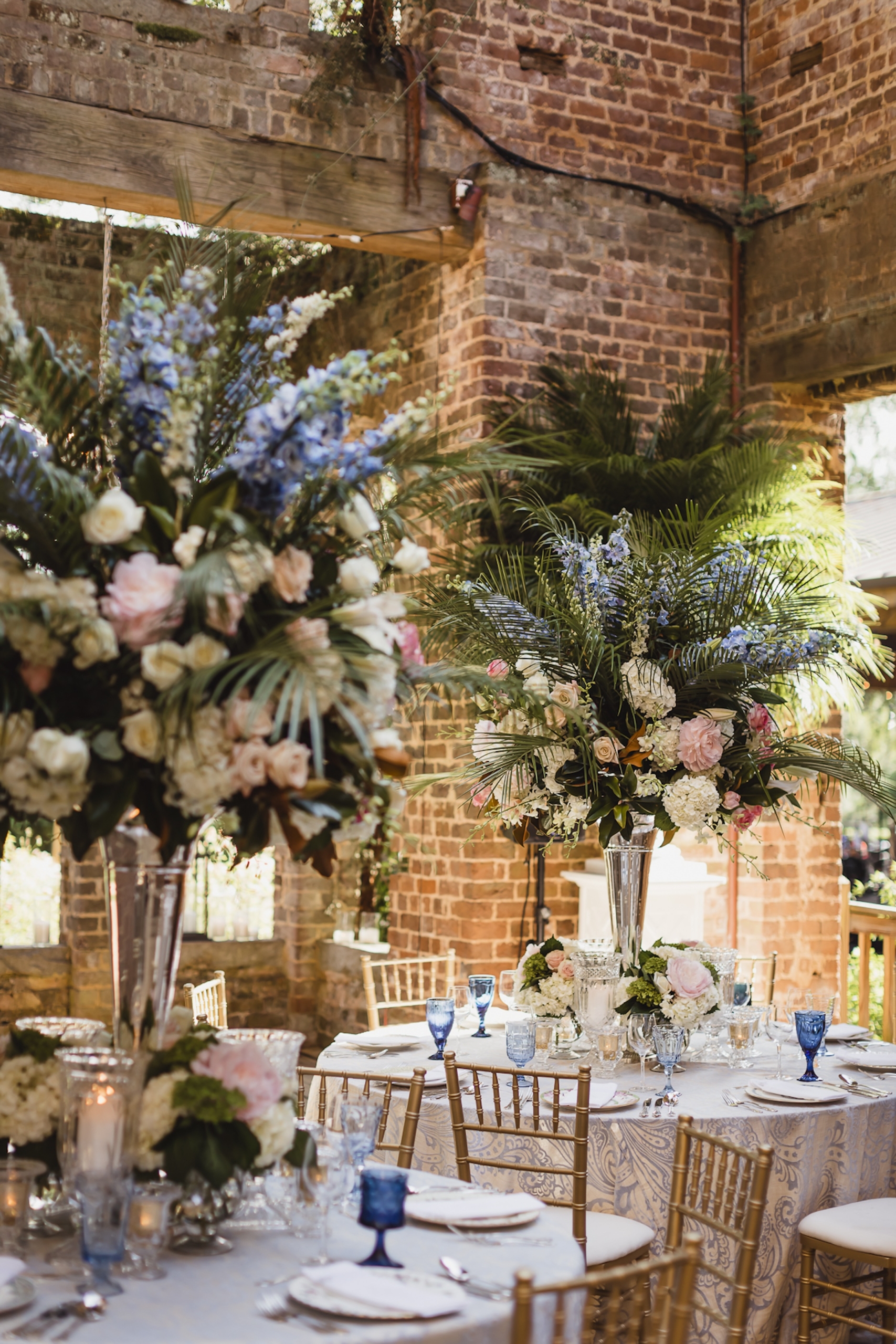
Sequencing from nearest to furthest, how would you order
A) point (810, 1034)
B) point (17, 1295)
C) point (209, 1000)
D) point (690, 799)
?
point (17, 1295) < point (810, 1034) < point (690, 799) < point (209, 1000)

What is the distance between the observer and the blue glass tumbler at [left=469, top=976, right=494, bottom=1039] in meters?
4.08

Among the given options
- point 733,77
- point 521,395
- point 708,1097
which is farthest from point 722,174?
point 708,1097

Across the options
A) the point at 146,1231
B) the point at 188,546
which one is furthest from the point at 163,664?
the point at 146,1231

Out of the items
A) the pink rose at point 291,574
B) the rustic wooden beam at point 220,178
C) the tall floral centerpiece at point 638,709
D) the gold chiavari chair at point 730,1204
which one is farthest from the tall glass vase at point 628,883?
the rustic wooden beam at point 220,178

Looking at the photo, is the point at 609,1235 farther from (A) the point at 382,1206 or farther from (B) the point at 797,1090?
(A) the point at 382,1206

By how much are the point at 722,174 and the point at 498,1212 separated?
5.22m

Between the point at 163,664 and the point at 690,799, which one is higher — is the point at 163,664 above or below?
above

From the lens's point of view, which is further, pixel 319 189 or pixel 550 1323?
pixel 319 189

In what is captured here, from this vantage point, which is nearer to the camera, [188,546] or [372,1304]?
[372,1304]

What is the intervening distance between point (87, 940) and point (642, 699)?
4479mm

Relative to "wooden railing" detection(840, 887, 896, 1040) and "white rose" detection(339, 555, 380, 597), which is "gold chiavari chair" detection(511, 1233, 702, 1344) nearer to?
"white rose" detection(339, 555, 380, 597)

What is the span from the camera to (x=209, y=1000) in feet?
14.9

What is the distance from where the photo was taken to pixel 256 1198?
88.4 inches

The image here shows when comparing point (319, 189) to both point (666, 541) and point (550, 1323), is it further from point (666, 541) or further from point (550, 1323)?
point (550, 1323)
